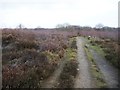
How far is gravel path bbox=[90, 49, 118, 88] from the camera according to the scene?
14.8m

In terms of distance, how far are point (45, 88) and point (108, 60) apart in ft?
26.2

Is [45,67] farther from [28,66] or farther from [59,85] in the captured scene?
[59,85]

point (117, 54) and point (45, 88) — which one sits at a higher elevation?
point (117, 54)

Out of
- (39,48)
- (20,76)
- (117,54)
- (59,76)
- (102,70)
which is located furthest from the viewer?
(39,48)

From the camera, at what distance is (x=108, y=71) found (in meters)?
17.3

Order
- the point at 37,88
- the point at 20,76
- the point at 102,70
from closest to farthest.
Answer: the point at 37,88, the point at 20,76, the point at 102,70

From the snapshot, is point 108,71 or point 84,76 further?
point 108,71

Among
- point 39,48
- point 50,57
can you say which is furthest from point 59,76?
point 39,48

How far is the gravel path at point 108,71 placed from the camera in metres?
14.8

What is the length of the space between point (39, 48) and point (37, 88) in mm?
10239

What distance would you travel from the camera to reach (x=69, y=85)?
13742 mm

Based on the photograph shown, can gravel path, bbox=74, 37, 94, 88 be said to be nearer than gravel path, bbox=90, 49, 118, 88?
Yes

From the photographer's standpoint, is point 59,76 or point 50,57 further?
point 50,57

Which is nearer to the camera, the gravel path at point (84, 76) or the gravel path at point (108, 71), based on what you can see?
the gravel path at point (84, 76)
